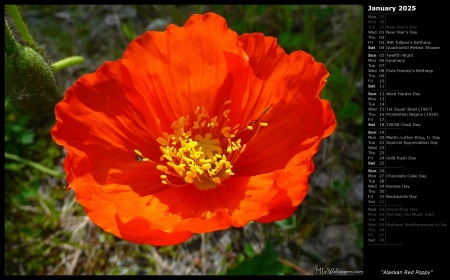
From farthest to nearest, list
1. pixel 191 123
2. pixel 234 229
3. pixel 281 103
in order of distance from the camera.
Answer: pixel 234 229 < pixel 191 123 < pixel 281 103

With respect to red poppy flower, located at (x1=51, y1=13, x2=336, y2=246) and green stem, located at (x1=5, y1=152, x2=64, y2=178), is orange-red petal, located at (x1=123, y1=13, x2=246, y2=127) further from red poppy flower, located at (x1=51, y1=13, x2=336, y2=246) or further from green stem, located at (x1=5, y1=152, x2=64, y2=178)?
green stem, located at (x1=5, y1=152, x2=64, y2=178)

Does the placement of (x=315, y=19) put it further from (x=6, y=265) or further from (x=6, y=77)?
(x=6, y=265)

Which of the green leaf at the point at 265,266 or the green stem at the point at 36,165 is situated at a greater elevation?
the green stem at the point at 36,165

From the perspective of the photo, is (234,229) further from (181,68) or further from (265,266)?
(181,68)

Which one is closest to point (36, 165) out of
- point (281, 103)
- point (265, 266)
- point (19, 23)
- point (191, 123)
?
point (19, 23)

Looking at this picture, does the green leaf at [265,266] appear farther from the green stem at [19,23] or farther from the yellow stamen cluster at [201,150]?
the green stem at [19,23]

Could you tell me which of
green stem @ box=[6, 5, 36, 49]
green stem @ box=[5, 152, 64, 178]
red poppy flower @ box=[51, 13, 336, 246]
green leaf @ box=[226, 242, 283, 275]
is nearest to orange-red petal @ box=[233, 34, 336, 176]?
red poppy flower @ box=[51, 13, 336, 246]

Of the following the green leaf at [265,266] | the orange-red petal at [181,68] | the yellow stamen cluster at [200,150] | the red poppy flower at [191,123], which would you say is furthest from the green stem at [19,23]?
the green leaf at [265,266]
